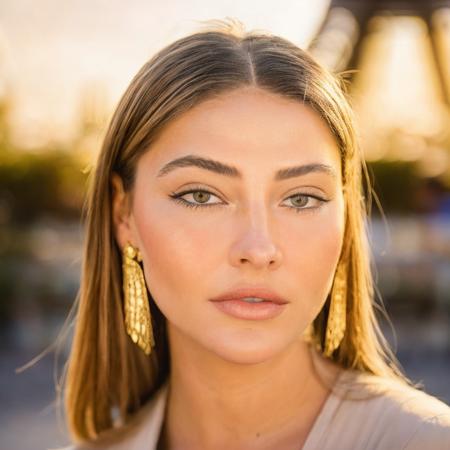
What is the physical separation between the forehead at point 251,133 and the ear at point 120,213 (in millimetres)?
301

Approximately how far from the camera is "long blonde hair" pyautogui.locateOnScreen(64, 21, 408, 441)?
2.60m

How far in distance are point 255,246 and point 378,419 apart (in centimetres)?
61

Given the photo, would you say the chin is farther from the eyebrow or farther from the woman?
the eyebrow

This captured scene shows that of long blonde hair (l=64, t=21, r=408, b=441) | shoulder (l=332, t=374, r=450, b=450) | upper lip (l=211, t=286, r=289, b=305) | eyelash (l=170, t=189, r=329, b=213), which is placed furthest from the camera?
long blonde hair (l=64, t=21, r=408, b=441)

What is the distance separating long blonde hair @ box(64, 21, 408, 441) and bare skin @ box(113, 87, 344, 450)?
0.07 metres

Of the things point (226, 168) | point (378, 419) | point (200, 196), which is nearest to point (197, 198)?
point (200, 196)

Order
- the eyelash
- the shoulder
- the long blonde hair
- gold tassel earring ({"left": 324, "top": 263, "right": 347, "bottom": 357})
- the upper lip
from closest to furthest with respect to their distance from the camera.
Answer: the shoulder
the upper lip
the eyelash
the long blonde hair
gold tassel earring ({"left": 324, "top": 263, "right": 347, "bottom": 357})

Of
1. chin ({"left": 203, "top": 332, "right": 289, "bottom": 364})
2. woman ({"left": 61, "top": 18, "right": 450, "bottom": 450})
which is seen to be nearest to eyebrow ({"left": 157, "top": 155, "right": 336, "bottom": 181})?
woman ({"left": 61, "top": 18, "right": 450, "bottom": 450})

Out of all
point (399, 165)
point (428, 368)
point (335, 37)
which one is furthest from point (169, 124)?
point (335, 37)

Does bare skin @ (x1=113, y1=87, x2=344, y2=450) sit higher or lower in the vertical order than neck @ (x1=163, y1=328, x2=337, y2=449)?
higher

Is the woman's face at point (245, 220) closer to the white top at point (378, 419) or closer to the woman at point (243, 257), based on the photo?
the woman at point (243, 257)

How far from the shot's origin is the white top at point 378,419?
2252 mm

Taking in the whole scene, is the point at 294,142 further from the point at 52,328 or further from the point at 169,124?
the point at 52,328

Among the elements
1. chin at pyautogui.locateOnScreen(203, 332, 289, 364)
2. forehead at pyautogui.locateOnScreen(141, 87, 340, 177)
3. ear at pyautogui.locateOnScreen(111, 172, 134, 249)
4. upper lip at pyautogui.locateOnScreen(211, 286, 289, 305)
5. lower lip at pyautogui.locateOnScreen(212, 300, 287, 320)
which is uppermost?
forehead at pyautogui.locateOnScreen(141, 87, 340, 177)
